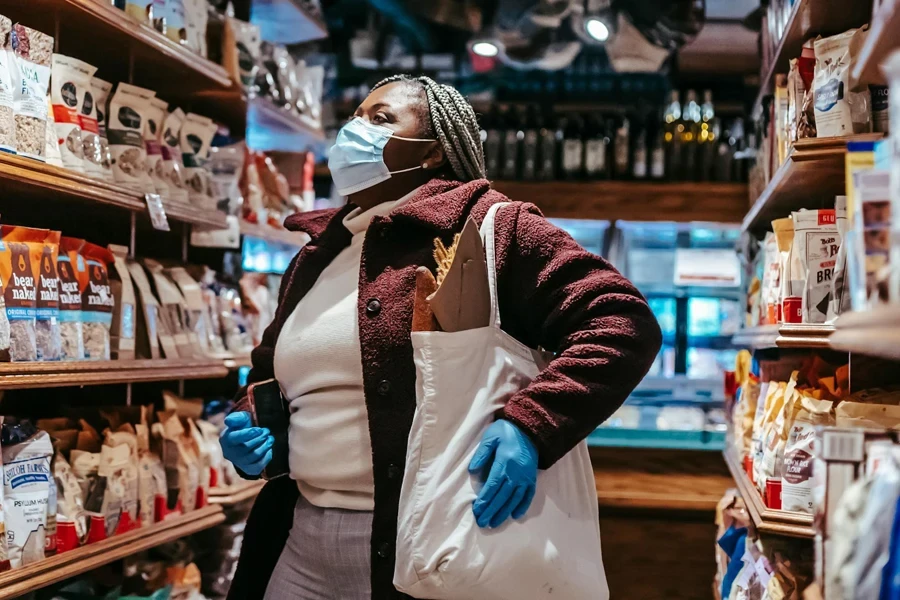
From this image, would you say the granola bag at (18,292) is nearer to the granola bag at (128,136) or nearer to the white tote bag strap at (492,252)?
the granola bag at (128,136)

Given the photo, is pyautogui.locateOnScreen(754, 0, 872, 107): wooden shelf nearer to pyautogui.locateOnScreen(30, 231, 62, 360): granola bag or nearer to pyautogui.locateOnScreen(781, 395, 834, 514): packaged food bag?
pyautogui.locateOnScreen(781, 395, 834, 514): packaged food bag

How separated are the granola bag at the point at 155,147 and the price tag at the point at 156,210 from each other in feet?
0.40

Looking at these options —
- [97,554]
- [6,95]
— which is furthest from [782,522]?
[6,95]

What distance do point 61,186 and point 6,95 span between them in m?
0.27

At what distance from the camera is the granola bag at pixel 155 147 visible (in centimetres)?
294

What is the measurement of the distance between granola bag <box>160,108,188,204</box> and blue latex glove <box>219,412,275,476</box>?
1113 mm

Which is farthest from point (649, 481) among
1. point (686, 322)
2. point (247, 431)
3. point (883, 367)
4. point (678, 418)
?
point (247, 431)

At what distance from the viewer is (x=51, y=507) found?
93.2 inches

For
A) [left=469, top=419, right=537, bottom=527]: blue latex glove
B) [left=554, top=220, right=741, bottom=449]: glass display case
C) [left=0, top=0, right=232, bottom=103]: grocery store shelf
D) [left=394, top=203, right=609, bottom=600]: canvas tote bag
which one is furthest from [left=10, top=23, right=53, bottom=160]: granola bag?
[left=554, top=220, right=741, bottom=449]: glass display case

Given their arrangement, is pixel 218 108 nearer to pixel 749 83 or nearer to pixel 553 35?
pixel 553 35

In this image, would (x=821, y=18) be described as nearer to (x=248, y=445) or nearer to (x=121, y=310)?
(x=248, y=445)

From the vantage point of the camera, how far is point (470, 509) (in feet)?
5.28

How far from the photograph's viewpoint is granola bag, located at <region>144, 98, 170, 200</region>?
2938 mm

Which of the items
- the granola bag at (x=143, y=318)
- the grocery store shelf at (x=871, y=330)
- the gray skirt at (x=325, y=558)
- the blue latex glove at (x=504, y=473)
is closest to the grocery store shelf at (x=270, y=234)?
the granola bag at (x=143, y=318)
